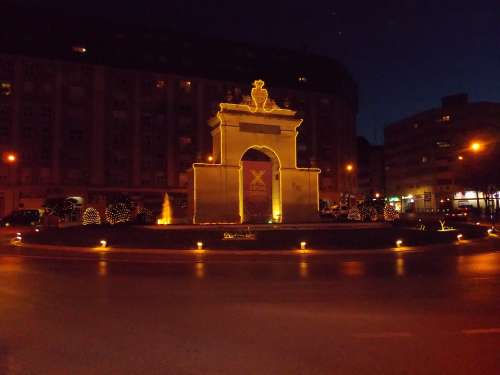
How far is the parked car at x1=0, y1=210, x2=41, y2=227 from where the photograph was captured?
1905 inches

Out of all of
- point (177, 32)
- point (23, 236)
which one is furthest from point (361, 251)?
point (177, 32)

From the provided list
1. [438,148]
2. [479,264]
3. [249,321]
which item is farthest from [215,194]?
[438,148]

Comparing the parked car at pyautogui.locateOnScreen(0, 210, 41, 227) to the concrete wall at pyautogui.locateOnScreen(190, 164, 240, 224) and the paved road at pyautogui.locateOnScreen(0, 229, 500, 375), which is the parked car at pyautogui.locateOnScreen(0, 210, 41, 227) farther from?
the paved road at pyautogui.locateOnScreen(0, 229, 500, 375)

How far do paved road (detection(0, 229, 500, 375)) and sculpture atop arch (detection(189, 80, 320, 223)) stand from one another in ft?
42.2

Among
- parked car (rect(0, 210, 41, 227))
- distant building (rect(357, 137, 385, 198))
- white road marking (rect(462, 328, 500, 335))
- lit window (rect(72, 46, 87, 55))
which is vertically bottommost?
white road marking (rect(462, 328, 500, 335))

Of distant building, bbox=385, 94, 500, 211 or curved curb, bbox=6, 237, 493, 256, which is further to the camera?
distant building, bbox=385, 94, 500, 211

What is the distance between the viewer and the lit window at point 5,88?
60.9 m

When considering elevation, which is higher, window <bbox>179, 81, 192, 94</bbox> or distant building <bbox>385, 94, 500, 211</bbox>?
window <bbox>179, 81, 192, 94</bbox>

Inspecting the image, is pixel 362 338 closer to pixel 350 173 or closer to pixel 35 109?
pixel 35 109

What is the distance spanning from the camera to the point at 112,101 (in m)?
67.3

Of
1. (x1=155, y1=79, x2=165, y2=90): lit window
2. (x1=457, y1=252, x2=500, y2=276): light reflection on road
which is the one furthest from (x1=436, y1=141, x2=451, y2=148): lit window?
(x1=457, y1=252, x2=500, y2=276): light reflection on road

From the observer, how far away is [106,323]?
26.4ft

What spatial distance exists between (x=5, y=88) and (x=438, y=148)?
256ft

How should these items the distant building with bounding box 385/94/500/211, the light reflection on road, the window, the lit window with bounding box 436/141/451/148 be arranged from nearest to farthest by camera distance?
the light reflection on road → the window → the distant building with bounding box 385/94/500/211 → the lit window with bounding box 436/141/451/148
